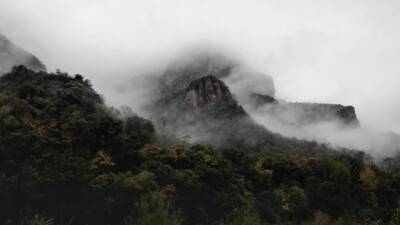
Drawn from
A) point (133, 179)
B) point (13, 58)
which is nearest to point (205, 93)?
point (13, 58)

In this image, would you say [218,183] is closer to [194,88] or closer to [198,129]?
[198,129]

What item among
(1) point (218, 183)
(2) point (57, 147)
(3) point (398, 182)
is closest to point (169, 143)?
(1) point (218, 183)

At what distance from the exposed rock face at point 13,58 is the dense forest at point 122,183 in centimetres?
4873

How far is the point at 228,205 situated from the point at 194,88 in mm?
127876

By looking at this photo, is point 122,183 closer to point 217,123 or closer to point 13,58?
point 13,58

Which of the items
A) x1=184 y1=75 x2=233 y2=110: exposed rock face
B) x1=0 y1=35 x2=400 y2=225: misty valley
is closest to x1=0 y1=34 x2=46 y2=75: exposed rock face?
x1=0 y1=35 x2=400 y2=225: misty valley

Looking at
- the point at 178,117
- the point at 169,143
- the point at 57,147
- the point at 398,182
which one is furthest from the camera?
the point at 178,117

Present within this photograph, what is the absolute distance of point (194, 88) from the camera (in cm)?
16675

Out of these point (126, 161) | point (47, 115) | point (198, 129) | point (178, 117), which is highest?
point (178, 117)

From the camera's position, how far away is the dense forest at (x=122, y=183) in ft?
95.8

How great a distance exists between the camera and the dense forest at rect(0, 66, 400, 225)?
29.2 m

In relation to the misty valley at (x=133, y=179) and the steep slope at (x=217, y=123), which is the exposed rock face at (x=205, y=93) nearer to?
the steep slope at (x=217, y=123)

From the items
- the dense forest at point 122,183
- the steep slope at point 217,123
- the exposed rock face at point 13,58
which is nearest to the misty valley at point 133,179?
the dense forest at point 122,183

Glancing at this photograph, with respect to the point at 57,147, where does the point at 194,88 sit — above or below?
above
